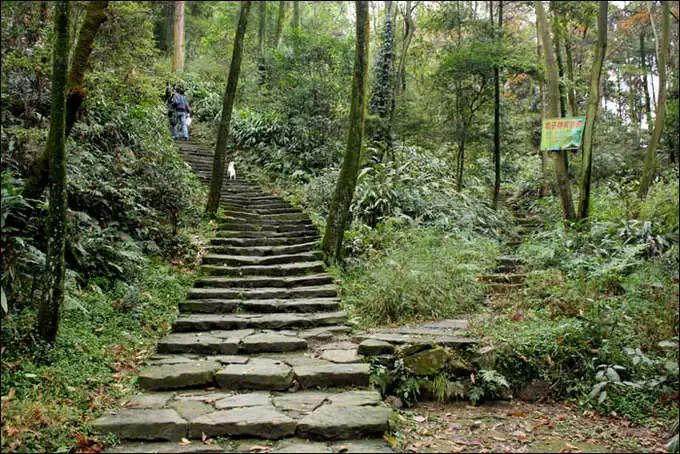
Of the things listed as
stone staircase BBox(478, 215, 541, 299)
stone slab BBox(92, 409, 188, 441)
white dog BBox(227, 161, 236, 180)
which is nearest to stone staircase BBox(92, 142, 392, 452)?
stone slab BBox(92, 409, 188, 441)

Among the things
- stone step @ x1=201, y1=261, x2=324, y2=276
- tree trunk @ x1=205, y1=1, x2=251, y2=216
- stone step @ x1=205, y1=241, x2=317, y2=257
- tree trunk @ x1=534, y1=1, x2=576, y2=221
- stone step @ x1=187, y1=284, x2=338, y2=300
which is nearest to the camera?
stone step @ x1=187, y1=284, x2=338, y2=300

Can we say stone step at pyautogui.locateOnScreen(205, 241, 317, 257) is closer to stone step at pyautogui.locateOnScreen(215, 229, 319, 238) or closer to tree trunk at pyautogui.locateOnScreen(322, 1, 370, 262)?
stone step at pyautogui.locateOnScreen(215, 229, 319, 238)

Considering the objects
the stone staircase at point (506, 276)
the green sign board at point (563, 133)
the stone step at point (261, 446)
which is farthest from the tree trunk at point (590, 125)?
the stone step at point (261, 446)

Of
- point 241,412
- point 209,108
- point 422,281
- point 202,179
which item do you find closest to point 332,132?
point 202,179

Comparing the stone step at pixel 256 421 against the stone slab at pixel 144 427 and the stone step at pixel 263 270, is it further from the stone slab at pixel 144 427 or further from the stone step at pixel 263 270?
the stone step at pixel 263 270

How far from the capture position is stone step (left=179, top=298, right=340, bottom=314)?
283 inches

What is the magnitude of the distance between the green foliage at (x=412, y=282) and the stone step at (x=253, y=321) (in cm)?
53

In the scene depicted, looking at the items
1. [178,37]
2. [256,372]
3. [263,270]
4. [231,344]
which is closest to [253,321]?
[231,344]

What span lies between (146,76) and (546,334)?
6762mm

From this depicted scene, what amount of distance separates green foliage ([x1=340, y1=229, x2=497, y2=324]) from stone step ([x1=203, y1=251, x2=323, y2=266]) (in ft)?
2.51

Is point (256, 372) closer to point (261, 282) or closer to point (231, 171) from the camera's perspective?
point (261, 282)

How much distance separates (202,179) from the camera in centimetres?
1328

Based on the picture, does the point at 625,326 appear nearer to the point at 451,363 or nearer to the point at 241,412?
the point at 451,363

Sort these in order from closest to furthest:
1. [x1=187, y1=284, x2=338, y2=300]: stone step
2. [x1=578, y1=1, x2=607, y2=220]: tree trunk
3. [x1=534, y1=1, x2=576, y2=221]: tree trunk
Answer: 1. [x1=187, y1=284, x2=338, y2=300]: stone step
2. [x1=578, y1=1, x2=607, y2=220]: tree trunk
3. [x1=534, y1=1, x2=576, y2=221]: tree trunk
